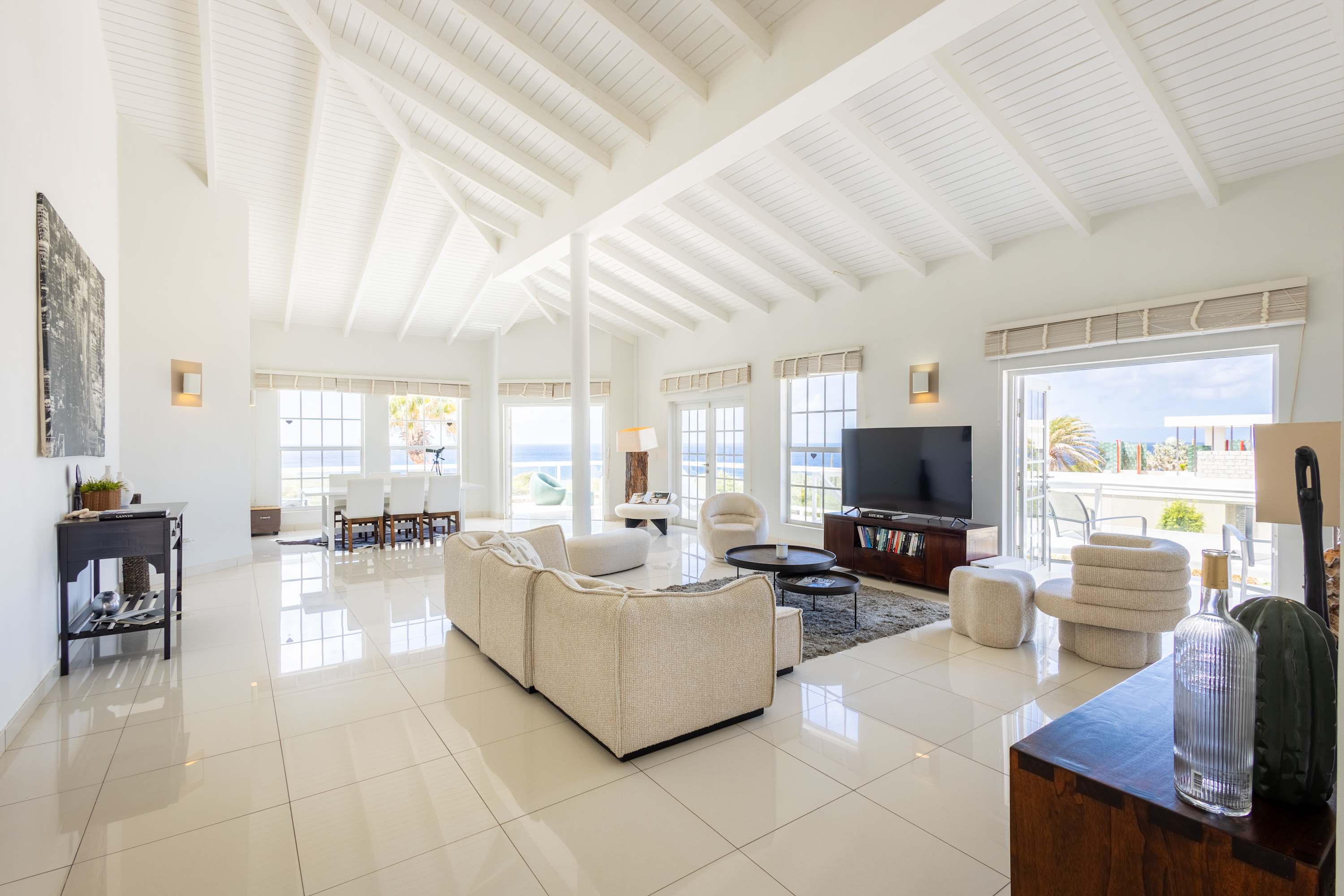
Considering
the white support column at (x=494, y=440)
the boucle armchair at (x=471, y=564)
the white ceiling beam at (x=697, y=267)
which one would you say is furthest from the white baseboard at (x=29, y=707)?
the white support column at (x=494, y=440)

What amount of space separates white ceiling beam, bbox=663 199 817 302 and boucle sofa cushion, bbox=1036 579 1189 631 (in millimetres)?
4040

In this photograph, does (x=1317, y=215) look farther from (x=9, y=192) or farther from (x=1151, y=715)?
(x=9, y=192)

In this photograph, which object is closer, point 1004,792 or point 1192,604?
point 1004,792

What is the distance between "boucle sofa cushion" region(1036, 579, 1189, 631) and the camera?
3.41 m

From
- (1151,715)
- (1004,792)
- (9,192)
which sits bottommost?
(1004,792)

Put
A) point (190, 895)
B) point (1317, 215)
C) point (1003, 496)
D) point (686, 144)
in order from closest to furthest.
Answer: point (190, 895) < point (1317, 215) < point (686, 144) < point (1003, 496)

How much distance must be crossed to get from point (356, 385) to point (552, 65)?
6698 millimetres

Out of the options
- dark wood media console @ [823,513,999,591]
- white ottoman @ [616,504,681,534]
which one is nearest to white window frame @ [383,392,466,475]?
white ottoman @ [616,504,681,534]

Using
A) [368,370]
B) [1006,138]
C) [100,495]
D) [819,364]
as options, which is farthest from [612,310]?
[100,495]

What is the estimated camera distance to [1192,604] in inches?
175

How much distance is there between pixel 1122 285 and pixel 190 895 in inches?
241

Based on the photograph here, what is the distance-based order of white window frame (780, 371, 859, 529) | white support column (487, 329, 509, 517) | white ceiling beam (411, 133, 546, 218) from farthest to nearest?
white support column (487, 329, 509, 517) < white window frame (780, 371, 859, 529) < white ceiling beam (411, 133, 546, 218)

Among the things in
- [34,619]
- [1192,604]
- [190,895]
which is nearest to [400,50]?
[34,619]

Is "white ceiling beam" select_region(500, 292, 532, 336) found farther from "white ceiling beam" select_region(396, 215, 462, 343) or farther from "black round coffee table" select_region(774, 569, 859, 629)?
"black round coffee table" select_region(774, 569, 859, 629)
